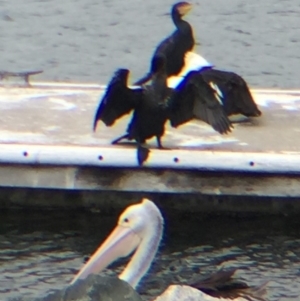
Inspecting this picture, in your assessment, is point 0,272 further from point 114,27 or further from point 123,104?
point 114,27

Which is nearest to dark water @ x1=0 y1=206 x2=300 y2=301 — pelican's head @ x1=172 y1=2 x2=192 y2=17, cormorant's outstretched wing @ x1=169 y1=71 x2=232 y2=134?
cormorant's outstretched wing @ x1=169 y1=71 x2=232 y2=134

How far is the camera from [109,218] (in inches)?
308

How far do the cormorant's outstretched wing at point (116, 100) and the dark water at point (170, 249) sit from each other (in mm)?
691

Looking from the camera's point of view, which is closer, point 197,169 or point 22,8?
point 197,169

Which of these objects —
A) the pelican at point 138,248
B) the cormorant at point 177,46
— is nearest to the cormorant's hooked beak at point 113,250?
the pelican at point 138,248

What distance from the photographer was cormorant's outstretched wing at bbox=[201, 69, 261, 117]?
26.1 feet

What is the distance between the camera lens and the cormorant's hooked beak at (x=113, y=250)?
5746 mm

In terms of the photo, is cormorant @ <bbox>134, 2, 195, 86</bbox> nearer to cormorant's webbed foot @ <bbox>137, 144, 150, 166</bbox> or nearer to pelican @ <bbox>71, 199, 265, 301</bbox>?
cormorant's webbed foot @ <bbox>137, 144, 150, 166</bbox>

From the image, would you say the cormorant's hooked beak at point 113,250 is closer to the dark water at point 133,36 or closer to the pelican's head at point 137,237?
the pelican's head at point 137,237

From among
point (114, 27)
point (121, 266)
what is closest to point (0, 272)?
point (121, 266)

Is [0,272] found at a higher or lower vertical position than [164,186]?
lower

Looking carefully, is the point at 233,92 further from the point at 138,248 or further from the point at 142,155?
the point at 138,248

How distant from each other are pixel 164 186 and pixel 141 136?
43cm

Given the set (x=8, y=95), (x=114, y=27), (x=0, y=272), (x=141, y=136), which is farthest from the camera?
(x=114, y=27)
